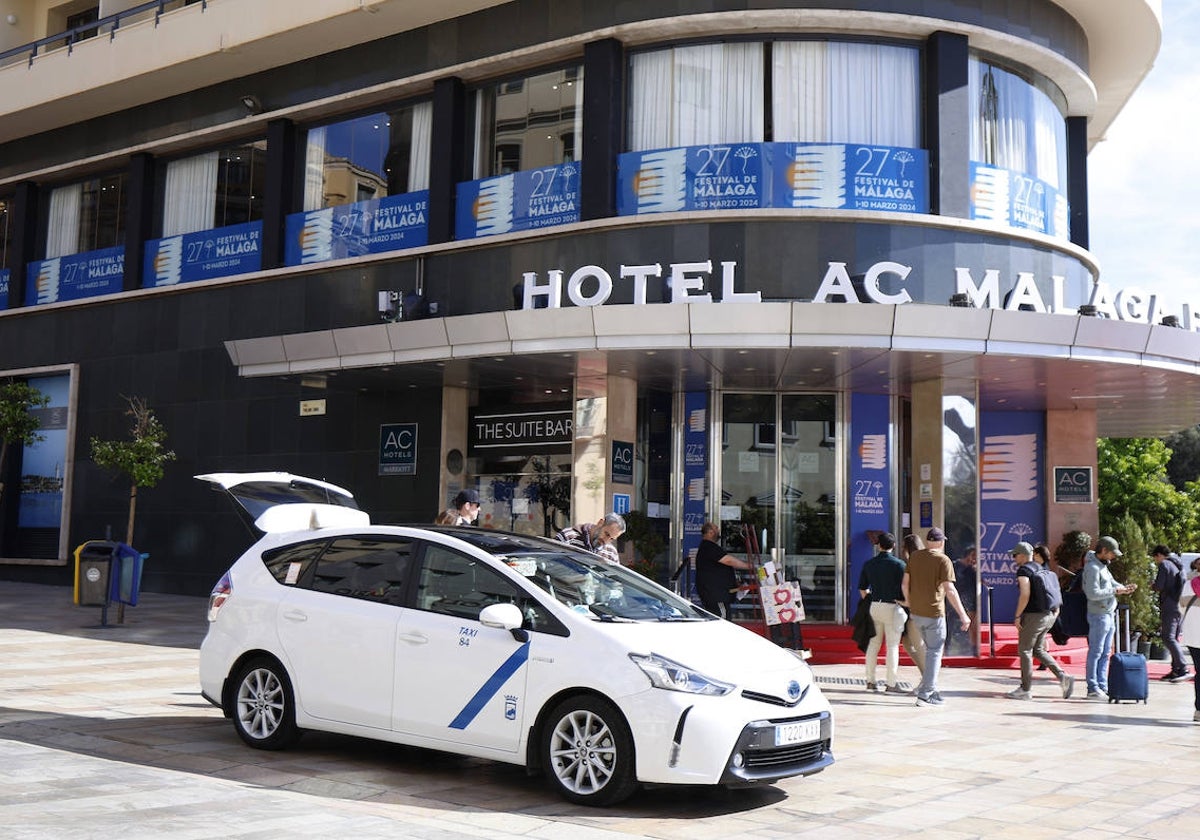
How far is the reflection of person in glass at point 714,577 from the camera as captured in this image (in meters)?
14.3

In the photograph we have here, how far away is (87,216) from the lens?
26.1 meters

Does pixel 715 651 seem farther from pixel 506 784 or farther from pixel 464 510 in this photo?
pixel 464 510

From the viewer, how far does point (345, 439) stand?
69.4 ft

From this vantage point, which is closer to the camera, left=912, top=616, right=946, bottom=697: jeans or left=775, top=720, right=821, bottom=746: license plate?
left=775, top=720, right=821, bottom=746: license plate

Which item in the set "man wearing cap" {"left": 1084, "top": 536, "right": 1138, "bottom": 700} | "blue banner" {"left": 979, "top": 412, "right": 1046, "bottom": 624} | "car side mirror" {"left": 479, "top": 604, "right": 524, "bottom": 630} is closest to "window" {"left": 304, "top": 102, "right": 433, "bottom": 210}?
"blue banner" {"left": 979, "top": 412, "right": 1046, "bottom": 624}

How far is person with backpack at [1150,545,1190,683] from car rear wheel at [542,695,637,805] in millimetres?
11132

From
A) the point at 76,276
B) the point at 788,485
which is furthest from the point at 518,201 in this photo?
the point at 76,276

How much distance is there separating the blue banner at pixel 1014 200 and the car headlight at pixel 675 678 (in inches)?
505

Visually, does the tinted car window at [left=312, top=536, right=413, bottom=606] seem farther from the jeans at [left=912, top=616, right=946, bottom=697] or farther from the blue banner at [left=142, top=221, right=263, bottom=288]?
the blue banner at [left=142, top=221, right=263, bottom=288]

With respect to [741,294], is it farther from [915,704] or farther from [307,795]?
[307,795]

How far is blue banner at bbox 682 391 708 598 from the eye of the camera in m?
18.3

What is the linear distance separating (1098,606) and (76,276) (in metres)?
20.9

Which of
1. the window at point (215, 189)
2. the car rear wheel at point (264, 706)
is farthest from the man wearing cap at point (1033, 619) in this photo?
the window at point (215, 189)

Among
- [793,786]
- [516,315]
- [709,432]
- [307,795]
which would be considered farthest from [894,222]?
[307,795]
